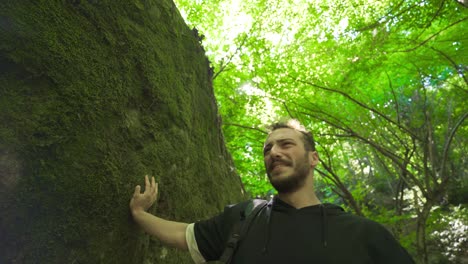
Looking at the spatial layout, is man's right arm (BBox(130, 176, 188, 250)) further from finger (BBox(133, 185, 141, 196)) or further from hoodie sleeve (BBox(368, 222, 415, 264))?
hoodie sleeve (BBox(368, 222, 415, 264))

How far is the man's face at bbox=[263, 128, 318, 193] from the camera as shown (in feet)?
7.81

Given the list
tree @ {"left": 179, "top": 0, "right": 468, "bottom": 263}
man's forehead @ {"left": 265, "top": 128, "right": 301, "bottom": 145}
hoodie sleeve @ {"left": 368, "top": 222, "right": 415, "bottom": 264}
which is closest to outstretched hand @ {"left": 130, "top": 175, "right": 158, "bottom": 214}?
man's forehead @ {"left": 265, "top": 128, "right": 301, "bottom": 145}

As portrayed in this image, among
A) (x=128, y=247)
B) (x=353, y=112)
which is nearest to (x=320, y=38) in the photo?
(x=353, y=112)

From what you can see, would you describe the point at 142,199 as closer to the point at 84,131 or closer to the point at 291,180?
the point at 84,131

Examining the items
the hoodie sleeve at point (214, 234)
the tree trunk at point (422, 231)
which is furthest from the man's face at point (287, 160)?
the tree trunk at point (422, 231)

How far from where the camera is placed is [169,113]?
9.87ft

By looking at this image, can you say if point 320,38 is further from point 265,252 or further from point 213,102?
point 265,252

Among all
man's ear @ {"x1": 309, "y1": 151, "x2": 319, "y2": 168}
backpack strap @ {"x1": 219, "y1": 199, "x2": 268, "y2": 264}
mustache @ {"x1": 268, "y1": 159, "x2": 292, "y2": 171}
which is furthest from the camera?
man's ear @ {"x1": 309, "y1": 151, "x2": 319, "y2": 168}

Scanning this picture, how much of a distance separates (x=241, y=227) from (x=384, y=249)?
100 cm

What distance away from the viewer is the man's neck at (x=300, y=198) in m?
2.36

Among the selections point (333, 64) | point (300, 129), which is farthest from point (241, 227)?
point (333, 64)

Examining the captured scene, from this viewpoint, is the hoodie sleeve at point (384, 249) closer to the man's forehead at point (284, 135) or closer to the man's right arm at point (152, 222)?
the man's forehead at point (284, 135)

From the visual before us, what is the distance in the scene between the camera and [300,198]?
238cm

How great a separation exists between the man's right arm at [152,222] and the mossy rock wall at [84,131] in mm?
69
